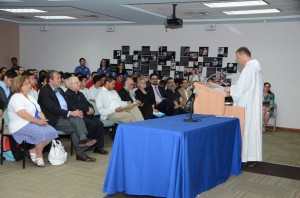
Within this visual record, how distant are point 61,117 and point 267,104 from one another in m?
5.54

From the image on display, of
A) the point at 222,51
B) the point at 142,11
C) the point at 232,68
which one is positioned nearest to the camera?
the point at 142,11

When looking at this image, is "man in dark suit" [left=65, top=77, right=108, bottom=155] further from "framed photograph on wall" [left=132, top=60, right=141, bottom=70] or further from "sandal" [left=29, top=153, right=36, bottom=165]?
"framed photograph on wall" [left=132, top=60, right=141, bottom=70]

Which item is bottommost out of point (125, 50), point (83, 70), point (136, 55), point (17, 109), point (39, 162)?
point (39, 162)

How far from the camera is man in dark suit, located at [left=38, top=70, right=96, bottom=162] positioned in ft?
16.3

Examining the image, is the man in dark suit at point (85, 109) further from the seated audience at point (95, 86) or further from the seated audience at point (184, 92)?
the seated audience at point (184, 92)

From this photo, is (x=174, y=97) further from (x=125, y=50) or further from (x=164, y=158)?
(x=164, y=158)

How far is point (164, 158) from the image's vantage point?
3301mm

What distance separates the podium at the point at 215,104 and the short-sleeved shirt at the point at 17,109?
217 centimetres

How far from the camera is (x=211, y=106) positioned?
4715 millimetres

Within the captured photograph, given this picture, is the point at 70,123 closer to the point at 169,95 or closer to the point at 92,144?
the point at 92,144

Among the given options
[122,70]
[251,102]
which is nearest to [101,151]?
[251,102]

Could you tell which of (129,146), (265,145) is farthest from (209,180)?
(265,145)

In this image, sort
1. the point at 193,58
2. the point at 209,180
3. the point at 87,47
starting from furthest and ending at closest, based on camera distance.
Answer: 1. the point at 87,47
2. the point at 193,58
3. the point at 209,180

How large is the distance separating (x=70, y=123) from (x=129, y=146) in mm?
1839
